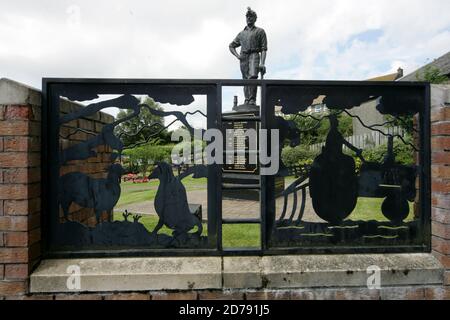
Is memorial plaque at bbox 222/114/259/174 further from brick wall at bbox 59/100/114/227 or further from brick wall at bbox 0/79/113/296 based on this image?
brick wall at bbox 0/79/113/296

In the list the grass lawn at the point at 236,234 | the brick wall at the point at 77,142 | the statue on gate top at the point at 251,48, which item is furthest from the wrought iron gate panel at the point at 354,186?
the statue on gate top at the point at 251,48

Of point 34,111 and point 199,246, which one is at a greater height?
point 34,111

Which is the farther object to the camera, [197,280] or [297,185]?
[297,185]

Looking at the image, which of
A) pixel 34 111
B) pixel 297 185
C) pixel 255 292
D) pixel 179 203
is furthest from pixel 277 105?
pixel 34 111

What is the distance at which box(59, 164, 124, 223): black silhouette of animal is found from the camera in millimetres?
1922

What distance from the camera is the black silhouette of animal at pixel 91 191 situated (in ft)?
6.31

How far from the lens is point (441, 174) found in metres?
1.88

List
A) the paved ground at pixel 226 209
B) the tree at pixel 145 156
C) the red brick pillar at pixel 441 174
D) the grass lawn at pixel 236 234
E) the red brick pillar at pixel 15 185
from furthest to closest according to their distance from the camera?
the paved ground at pixel 226 209, the grass lawn at pixel 236 234, the tree at pixel 145 156, the red brick pillar at pixel 441 174, the red brick pillar at pixel 15 185

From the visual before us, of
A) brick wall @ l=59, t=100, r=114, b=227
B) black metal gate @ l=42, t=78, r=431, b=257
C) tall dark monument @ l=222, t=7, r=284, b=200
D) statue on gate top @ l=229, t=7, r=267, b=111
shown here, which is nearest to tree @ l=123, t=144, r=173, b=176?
black metal gate @ l=42, t=78, r=431, b=257

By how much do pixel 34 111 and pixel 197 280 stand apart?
60.9 inches

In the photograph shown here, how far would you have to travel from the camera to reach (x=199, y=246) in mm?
1966

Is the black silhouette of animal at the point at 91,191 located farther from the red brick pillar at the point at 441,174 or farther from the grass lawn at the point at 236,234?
the red brick pillar at the point at 441,174

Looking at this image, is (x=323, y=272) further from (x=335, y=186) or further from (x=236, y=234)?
(x=236, y=234)

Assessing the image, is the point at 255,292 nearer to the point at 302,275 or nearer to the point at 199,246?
the point at 302,275
